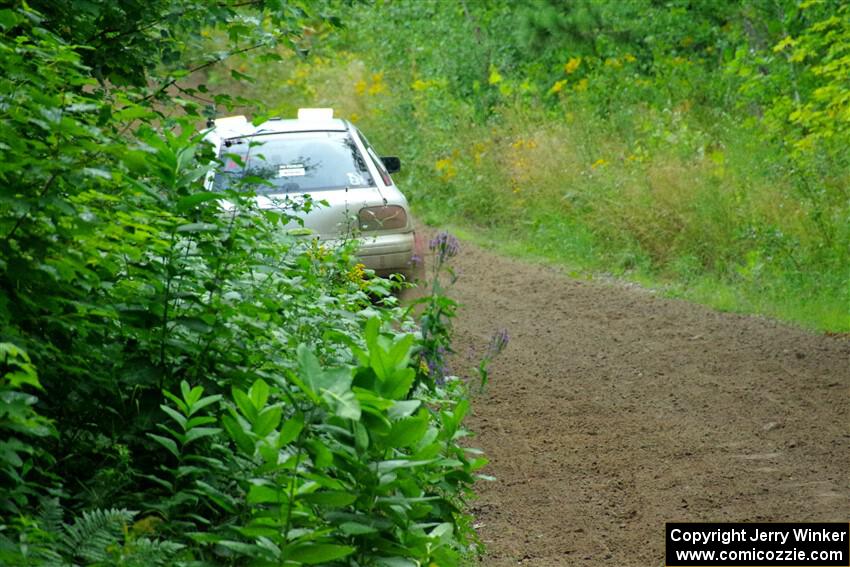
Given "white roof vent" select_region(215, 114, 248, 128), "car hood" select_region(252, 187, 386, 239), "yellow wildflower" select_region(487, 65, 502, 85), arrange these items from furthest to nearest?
"yellow wildflower" select_region(487, 65, 502, 85) → "white roof vent" select_region(215, 114, 248, 128) → "car hood" select_region(252, 187, 386, 239)

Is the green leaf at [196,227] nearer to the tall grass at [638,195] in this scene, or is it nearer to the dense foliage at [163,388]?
the dense foliage at [163,388]

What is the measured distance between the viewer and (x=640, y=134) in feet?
54.1

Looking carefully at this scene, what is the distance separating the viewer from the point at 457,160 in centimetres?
1933

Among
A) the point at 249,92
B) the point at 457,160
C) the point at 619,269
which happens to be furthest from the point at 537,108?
the point at 249,92

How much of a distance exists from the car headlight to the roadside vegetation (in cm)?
136

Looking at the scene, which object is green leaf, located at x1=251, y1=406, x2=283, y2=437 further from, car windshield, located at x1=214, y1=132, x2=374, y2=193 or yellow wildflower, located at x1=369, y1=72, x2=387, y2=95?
yellow wildflower, located at x1=369, y1=72, x2=387, y2=95

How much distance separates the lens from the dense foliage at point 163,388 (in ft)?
11.9

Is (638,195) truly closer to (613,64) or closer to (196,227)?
(613,64)

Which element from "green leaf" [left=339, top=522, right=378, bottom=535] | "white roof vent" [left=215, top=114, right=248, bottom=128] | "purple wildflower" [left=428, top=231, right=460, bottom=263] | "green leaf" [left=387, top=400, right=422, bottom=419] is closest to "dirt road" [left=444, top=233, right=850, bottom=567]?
"purple wildflower" [left=428, top=231, right=460, bottom=263]

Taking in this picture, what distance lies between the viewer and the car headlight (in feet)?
33.4

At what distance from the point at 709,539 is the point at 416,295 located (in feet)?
17.5

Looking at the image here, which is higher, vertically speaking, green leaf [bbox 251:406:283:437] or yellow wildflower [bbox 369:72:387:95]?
yellow wildflower [bbox 369:72:387:95]

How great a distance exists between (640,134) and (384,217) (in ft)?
23.6

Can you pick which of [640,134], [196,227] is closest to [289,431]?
[196,227]
